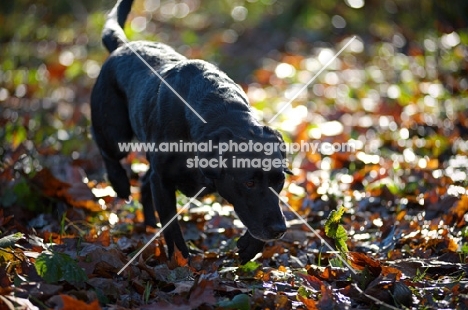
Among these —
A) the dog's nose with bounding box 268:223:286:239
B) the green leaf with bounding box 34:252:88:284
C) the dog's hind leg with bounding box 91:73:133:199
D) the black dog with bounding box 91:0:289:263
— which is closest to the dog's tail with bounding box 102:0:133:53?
the black dog with bounding box 91:0:289:263

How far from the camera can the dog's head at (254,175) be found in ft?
15.5

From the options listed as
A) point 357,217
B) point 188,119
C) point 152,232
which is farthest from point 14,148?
point 357,217

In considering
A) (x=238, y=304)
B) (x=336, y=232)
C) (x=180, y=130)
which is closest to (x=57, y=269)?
(x=238, y=304)

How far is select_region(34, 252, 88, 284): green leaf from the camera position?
4.02 m

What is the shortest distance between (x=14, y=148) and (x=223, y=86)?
338 centimetres

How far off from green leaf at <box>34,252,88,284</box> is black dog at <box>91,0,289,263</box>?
119 cm

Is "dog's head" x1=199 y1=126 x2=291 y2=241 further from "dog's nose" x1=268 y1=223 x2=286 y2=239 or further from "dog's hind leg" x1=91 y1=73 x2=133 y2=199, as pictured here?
"dog's hind leg" x1=91 y1=73 x2=133 y2=199

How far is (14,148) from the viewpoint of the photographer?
7812 millimetres

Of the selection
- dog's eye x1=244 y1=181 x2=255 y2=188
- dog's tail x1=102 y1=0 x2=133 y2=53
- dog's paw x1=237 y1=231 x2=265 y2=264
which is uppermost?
dog's tail x1=102 y1=0 x2=133 y2=53

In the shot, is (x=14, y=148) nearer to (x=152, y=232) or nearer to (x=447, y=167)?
(x=152, y=232)

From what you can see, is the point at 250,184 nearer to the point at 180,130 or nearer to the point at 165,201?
the point at 180,130

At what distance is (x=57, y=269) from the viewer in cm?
405

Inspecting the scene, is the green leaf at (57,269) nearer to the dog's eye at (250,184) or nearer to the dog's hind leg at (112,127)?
the dog's eye at (250,184)

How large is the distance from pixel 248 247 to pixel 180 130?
38.8 inches
